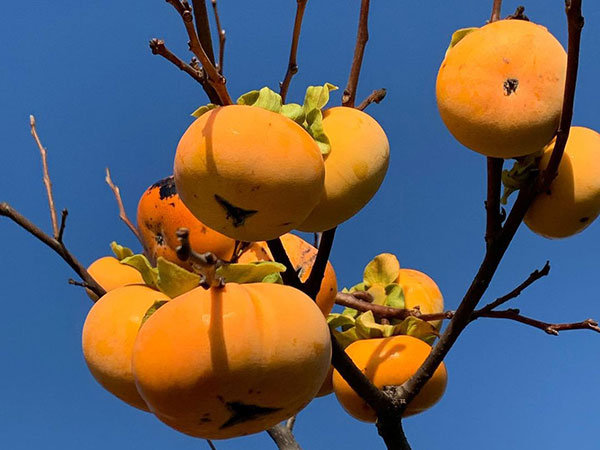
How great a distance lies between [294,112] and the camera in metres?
1.79

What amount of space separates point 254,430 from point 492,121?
863 millimetres

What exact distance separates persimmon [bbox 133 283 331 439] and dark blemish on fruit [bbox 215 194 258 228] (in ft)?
0.56

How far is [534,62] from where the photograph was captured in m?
1.70

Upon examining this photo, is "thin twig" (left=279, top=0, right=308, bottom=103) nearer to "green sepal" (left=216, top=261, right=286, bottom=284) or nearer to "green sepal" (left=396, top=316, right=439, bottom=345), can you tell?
"green sepal" (left=216, top=261, right=286, bottom=284)

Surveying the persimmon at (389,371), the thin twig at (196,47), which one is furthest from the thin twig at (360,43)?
the persimmon at (389,371)

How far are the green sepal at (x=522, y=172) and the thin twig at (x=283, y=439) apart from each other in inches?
56.9

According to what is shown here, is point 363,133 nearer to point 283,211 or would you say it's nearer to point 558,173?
point 283,211

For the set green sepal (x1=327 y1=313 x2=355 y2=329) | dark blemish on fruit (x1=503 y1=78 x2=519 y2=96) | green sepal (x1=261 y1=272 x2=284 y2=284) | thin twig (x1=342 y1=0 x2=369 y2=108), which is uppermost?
thin twig (x1=342 y1=0 x2=369 y2=108)

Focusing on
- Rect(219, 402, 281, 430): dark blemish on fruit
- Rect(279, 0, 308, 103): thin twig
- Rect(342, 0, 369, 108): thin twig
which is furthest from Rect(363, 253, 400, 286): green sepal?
Rect(219, 402, 281, 430): dark blemish on fruit

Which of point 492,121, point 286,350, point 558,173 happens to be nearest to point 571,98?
point 492,121

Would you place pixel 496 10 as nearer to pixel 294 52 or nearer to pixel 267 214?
pixel 294 52

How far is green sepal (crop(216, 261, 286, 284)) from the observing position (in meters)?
1.58

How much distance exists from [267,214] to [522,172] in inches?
28.1

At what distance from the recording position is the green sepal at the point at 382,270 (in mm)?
2766
